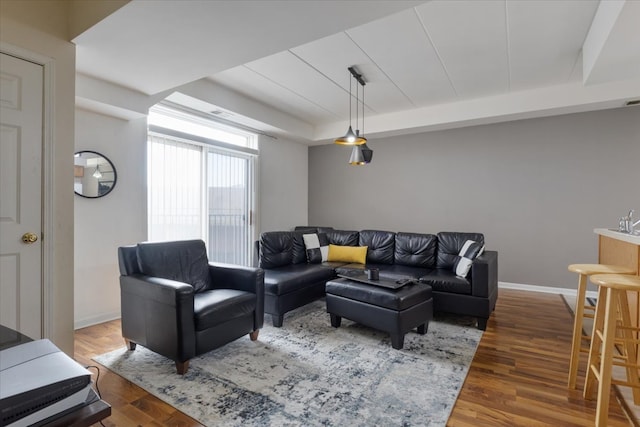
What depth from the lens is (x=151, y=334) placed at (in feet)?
7.79

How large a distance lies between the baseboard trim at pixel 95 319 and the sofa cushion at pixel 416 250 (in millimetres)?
3406

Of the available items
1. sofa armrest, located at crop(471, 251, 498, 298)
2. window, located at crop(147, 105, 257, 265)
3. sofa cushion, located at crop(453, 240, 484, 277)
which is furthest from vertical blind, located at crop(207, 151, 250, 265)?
sofa armrest, located at crop(471, 251, 498, 298)

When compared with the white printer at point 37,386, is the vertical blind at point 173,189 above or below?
above

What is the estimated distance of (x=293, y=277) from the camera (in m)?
3.40

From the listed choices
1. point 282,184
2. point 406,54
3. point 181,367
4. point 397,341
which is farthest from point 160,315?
point 282,184

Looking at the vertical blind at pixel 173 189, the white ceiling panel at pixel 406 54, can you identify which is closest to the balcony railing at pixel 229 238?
the vertical blind at pixel 173 189

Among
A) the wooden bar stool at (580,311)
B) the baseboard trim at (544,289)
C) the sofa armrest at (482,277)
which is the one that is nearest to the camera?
the wooden bar stool at (580,311)

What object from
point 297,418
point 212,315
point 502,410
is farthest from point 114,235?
point 502,410

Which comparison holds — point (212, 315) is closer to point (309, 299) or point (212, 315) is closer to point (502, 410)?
point (309, 299)

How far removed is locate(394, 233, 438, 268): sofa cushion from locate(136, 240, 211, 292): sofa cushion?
99.4 inches

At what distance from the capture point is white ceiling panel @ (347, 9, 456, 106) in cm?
271

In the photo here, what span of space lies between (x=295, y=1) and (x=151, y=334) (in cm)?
245

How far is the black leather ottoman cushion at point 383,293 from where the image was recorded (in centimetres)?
270

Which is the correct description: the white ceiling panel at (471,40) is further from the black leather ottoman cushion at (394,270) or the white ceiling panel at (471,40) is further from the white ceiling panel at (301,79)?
the black leather ottoman cushion at (394,270)
